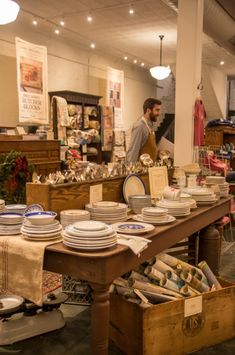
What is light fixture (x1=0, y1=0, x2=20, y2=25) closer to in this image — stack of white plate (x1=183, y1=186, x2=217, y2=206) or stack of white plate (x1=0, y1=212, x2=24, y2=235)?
stack of white plate (x1=183, y1=186, x2=217, y2=206)

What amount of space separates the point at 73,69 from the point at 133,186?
6580mm

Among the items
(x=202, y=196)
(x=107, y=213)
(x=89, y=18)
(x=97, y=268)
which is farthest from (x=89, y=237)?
(x=89, y=18)

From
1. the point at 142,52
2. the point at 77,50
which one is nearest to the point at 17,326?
the point at 77,50

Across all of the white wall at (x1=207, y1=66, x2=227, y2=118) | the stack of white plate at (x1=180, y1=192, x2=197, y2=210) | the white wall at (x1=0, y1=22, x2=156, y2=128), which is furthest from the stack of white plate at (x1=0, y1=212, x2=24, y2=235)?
the white wall at (x1=207, y1=66, x2=227, y2=118)

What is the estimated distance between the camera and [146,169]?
10.3ft

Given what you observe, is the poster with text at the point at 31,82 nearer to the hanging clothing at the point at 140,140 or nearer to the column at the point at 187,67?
the column at the point at 187,67

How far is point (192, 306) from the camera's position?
2.31m

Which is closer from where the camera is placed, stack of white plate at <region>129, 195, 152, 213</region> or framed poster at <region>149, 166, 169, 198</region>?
stack of white plate at <region>129, 195, 152, 213</region>

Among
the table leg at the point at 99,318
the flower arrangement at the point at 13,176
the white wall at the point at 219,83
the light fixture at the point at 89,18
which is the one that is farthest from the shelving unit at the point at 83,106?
the table leg at the point at 99,318

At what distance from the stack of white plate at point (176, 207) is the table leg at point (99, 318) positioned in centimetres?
89

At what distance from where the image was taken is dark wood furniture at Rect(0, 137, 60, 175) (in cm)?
617

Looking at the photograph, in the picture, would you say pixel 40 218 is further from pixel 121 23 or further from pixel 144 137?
pixel 121 23

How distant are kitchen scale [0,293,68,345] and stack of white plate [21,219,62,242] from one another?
0.75 meters

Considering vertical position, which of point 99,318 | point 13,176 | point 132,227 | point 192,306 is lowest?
point 192,306
